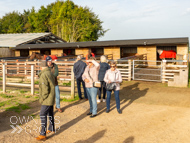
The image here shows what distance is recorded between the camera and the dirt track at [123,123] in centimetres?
527

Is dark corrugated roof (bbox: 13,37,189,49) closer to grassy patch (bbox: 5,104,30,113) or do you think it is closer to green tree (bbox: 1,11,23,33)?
grassy patch (bbox: 5,104,30,113)

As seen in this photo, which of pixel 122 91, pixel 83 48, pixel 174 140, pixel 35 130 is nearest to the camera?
pixel 174 140

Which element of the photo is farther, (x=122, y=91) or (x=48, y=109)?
(x=122, y=91)

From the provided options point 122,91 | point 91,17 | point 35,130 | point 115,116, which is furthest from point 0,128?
point 91,17

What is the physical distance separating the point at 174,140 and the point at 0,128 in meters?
4.58

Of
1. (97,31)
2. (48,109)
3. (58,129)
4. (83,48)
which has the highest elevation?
(97,31)

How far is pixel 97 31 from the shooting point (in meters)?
55.8

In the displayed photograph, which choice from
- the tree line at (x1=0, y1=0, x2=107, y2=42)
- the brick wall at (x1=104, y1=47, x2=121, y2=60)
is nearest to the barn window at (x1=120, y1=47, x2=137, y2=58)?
the brick wall at (x1=104, y1=47, x2=121, y2=60)

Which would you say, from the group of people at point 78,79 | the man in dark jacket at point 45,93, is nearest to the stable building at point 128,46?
the group of people at point 78,79

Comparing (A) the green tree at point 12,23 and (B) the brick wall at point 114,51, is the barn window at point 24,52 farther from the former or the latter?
(A) the green tree at point 12,23

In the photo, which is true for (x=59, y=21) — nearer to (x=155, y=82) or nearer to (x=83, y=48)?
(x=83, y=48)

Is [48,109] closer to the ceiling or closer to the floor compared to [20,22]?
closer to the floor

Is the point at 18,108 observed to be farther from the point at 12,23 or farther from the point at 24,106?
the point at 12,23

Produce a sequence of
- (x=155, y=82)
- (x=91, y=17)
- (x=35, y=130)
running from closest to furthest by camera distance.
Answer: (x=35, y=130) < (x=155, y=82) < (x=91, y=17)
